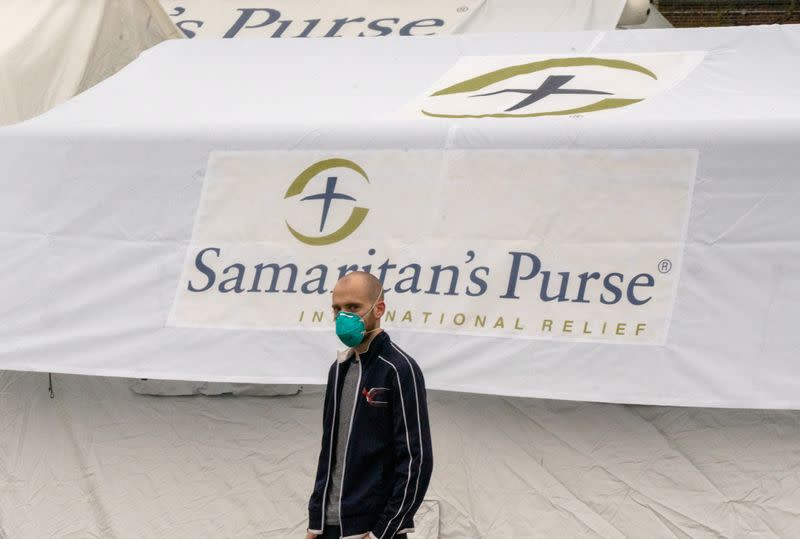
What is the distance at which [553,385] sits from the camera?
15.8ft

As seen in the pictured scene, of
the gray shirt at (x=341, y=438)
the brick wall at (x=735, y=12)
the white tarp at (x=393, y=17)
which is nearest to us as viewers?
the gray shirt at (x=341, y=438)

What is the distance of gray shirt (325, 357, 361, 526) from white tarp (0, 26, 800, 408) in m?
0.90

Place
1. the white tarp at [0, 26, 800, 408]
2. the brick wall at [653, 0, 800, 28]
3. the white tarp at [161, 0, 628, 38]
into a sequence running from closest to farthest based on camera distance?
the white tarp at [0, 26, 800, 408] < the white tarp at [161, 0, 628, 38] < the brick wall at [653, 0, 800, 28]

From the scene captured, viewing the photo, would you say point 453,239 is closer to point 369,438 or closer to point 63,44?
point 369,438

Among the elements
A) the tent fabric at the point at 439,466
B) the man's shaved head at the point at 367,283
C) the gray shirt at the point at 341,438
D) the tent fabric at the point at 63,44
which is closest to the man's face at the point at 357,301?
the man's shaved head at the point at 367,283

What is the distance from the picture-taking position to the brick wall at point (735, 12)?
332 inches

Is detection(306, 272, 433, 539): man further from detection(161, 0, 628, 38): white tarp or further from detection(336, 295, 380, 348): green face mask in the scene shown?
detection(161, 0, 628, 38): white tarp

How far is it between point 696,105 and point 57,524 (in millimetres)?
Result: 3155

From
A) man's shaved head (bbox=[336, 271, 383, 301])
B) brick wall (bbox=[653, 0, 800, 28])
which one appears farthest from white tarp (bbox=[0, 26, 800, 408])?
brick wall (bbox=[653, 0, 800, 28])

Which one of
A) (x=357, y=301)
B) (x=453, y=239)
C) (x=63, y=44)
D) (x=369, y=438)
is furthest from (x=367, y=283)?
(x=63, y=44)

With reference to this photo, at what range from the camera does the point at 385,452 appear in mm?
3990

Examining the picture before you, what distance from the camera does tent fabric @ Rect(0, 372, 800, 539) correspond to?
4.79 metres

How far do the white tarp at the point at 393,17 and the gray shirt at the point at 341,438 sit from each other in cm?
391

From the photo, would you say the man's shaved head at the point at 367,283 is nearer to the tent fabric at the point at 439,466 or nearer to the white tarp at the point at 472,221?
the white tarp at the point at 472,221
